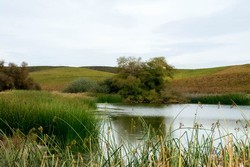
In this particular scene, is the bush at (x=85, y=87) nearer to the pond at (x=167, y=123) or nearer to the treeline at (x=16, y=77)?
the treeline at (x=16, y=77)

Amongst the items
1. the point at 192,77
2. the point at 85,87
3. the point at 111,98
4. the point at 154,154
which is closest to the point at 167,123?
the point at 154,154

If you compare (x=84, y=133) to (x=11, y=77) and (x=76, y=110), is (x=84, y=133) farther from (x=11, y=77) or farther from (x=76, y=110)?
(x=11, y=77)

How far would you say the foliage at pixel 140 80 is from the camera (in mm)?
29484

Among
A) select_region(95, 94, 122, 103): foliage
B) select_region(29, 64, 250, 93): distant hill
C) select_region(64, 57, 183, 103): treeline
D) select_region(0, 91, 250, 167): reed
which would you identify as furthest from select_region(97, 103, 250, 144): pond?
select_region(29, 64, 250, 93): distant hill

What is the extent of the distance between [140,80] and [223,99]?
597 centimetres

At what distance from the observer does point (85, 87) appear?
3153cm

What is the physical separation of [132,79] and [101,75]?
1189 inches

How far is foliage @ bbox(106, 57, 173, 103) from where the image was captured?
29.5 metres

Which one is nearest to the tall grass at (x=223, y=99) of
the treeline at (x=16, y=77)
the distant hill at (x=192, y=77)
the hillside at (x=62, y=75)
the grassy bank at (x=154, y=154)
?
the distant hill at (x=192, y=77)

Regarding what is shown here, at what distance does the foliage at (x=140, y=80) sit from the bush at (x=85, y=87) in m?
0.83

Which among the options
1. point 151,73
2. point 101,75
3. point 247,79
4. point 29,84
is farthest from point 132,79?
point 101,75

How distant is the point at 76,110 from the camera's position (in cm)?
823

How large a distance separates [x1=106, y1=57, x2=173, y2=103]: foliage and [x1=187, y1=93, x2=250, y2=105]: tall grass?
2206 millimetres

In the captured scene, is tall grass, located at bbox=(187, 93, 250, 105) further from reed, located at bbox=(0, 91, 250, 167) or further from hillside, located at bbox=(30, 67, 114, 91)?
hillside, located at bbox=(30, 67, 114, 91)
